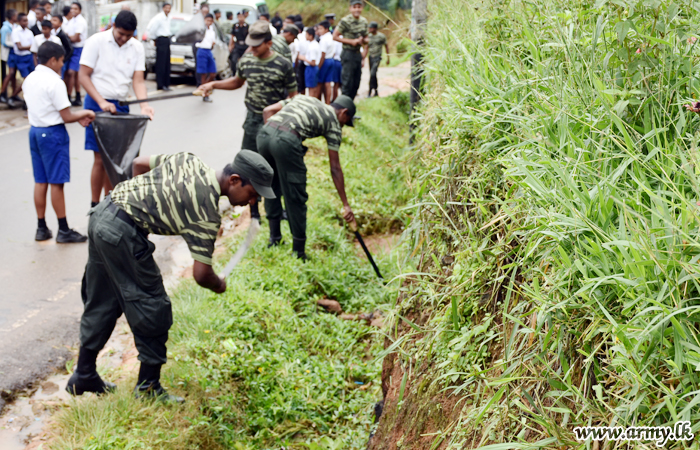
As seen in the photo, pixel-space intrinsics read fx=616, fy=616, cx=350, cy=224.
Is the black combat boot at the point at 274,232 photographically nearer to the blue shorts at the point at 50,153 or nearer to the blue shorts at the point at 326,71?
the blue shorts at the point at 50,153

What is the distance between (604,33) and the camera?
2.46m

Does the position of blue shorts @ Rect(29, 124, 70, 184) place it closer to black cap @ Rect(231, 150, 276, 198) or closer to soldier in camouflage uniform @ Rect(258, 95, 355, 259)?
soldier in camouflage uniform @ Rect(258, 95, 355, 259)

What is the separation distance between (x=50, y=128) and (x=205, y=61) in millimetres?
8971

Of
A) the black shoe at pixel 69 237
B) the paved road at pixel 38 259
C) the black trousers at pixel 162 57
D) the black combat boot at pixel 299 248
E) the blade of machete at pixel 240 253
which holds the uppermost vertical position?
the blade of machete at pixel 240 253

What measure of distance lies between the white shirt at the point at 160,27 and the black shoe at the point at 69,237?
9.82 metres

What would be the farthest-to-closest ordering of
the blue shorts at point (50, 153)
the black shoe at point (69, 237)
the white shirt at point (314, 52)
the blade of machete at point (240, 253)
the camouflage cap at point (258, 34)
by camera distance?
the white shirt at point (314, 52), the camouflage cap at point (258, 34), the black shoe at point (69, 237), the blue shorts at point (50, 153), the blade of machete at point (240, 253)

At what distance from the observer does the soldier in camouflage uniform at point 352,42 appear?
40.9ft

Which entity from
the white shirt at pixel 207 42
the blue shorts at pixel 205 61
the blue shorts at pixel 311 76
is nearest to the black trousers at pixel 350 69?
the blue shorts at pixel 311 76

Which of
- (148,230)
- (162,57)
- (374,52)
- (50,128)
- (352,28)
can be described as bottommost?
(162,57)

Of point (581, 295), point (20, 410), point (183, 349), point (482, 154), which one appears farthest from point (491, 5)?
point (20, 410)

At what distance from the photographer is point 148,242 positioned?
12.1ft

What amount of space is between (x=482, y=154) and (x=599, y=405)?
151cm

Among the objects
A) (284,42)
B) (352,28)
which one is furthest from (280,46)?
(352,28)

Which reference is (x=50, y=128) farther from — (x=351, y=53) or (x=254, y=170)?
(x=351, y=53)
